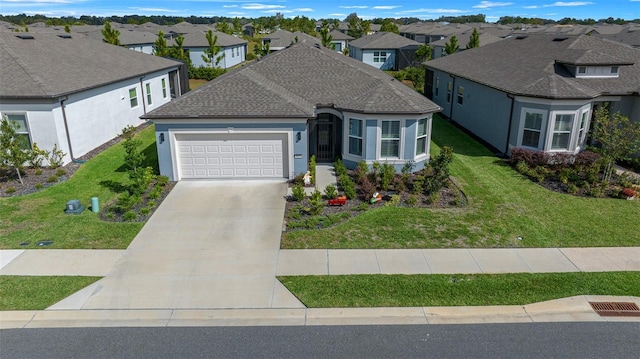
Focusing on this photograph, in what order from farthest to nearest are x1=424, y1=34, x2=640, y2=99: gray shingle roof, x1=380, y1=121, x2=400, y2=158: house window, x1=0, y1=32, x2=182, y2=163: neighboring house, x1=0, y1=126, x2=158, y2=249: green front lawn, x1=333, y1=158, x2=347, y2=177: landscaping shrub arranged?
x1=424, y1=34, x2=640, y2=99: gray shingle roof → x1=0, y1=32, x2=182, y2=163: neighboring house → x1=333, y1=158, x2=347, y2=177: landscaping shrub → x1=380, y1=121, x2=400, y2=158: house window → x1=0, y1=126, x2=158, y2=249: green front lawn

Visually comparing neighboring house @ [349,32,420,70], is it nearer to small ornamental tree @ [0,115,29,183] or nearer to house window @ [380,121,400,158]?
house window @ [380,121,400,158]

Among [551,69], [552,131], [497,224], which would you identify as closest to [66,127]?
[497,224]

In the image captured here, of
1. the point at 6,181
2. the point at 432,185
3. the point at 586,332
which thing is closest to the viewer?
the point at 586,332

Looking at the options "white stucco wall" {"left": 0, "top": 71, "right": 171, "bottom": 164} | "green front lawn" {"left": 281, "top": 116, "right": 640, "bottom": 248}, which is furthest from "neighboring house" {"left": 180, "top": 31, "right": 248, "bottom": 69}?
"green front lawn" {"left": 281, "top": 116, "right": 640, "bottom": 248}

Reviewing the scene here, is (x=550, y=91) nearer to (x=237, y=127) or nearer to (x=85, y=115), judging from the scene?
(x=237, y=127)

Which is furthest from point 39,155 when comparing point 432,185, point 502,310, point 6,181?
point 502,310

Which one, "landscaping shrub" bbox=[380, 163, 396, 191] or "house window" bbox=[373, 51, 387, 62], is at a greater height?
"house window" bbox=[373, 51, 387, 62]

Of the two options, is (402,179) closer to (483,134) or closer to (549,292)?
(549,292)
